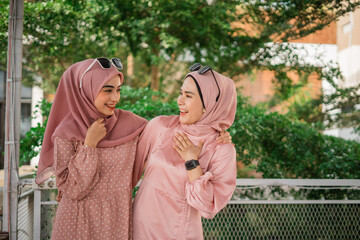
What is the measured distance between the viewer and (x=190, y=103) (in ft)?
7.08

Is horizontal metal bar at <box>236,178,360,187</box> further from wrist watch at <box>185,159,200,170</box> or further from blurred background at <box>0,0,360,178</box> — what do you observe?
wrist watch at <box>185,159,200,170</box>

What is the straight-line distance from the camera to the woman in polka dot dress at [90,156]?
204 cm

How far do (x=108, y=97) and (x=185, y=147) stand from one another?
56 cm

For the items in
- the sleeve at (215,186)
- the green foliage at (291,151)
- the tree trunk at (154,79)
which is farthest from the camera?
the tree trunk at (154,79)

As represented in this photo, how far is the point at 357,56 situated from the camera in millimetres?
10609

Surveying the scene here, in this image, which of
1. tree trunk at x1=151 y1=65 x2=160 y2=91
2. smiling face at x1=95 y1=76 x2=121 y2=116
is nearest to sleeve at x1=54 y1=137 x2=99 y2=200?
smiling face at x1=95 y1=76 x2=121 y2=116

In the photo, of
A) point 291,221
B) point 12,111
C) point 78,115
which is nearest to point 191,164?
point 78,115

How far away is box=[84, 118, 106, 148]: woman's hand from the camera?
6.77ft

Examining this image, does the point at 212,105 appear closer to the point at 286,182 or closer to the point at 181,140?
the point at 181,140

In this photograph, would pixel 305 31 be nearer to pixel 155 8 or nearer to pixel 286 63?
pixel 286 63

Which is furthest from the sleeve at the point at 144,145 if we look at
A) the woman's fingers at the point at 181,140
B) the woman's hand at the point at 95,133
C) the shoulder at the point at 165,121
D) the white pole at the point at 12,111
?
the white pole at the point at 12,111

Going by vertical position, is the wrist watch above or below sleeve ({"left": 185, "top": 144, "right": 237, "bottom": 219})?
above

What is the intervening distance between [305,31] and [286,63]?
0.57 meters

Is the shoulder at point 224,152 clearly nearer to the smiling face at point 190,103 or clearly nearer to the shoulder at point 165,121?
the smiling face at point 190,103
